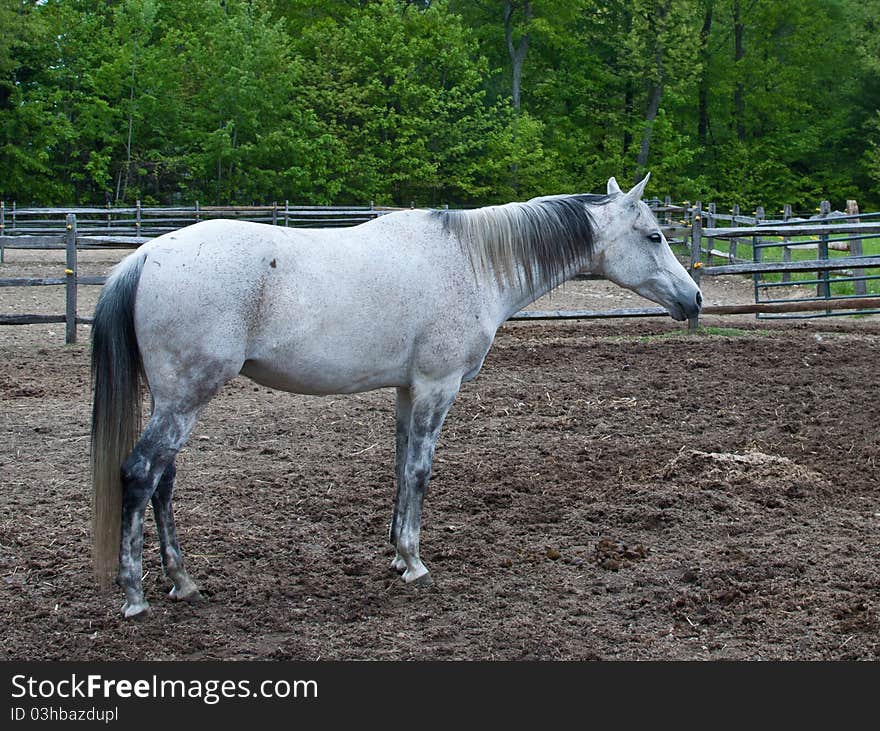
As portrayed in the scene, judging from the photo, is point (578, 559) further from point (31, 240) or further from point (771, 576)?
point (31, 240)

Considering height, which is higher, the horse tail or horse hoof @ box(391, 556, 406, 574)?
the horse tail

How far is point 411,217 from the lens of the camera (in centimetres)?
425

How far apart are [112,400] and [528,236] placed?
201 centimetres

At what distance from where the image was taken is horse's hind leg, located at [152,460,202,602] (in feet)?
12.8

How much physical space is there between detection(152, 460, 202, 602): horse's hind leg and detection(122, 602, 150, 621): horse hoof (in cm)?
18

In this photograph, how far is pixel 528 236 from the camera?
171 inches

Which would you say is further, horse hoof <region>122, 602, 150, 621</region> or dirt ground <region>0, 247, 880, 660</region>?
horse hoof <region>122, 602, 150, 621</region>

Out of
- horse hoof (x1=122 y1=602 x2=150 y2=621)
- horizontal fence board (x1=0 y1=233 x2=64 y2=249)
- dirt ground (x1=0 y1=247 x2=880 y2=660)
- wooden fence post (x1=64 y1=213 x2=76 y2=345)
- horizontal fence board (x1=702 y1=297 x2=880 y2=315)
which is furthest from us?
horizontal fence board (x1=0 y1=233 x2=64 y2=249)

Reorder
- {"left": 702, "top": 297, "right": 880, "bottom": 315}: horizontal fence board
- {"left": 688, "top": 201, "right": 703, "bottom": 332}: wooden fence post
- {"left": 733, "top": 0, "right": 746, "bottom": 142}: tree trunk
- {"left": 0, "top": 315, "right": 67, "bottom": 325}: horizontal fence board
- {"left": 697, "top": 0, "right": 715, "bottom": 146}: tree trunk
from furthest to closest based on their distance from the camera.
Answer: {"left": 733, "top": 0, "right": 746, "bottom": 142}: tree trunk, {"left": 697, "top": 0, "right": 715, "bottom": 146}: tree trunk, {"left": 702, "top": 297, "right": 880, "bottom": 315}: horizontal fence board, {"left": 688, "top": 201, "right": 703, "bottom": 332}: wooden fence post, {"left": 0, "top": 315, "right": 67, "bottom": 325}: horizontal fence board

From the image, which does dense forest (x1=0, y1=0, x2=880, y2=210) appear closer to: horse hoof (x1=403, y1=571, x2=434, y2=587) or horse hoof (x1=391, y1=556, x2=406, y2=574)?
horse hoof (x1=391, y1=556, x2=406, y2=574)

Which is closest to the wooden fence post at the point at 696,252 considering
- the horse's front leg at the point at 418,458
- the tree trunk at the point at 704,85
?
the horse's front leg at the point at 418,458

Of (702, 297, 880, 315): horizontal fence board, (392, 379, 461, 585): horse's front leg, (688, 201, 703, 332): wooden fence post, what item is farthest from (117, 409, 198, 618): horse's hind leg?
A: (702, 297, 880, 315): horizontal fence board

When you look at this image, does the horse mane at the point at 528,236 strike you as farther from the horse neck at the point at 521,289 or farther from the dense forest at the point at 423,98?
the dense forest at the point at 423,98

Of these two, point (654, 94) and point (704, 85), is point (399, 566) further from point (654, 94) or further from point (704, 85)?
point (704, 85)
